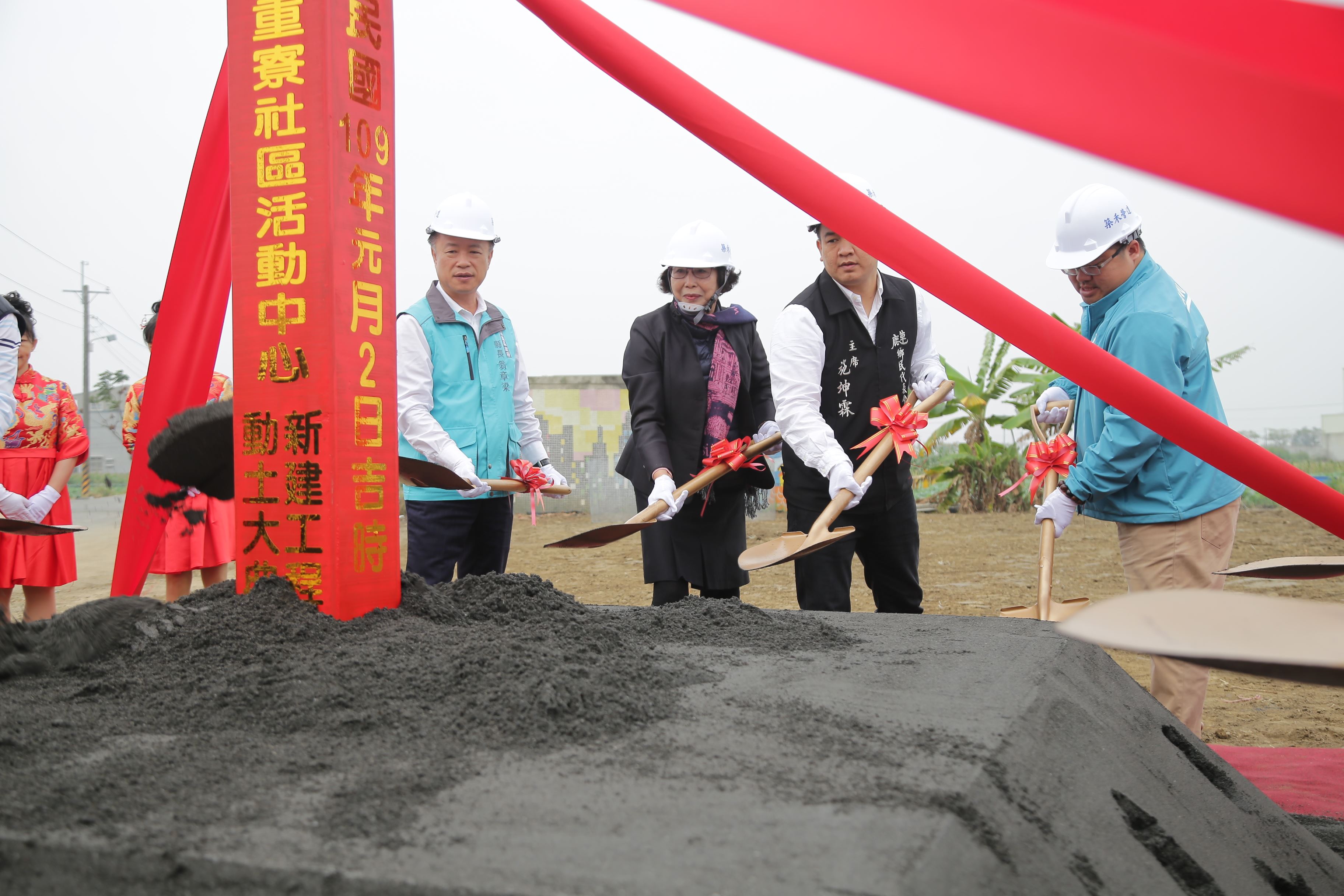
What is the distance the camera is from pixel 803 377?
120 inches

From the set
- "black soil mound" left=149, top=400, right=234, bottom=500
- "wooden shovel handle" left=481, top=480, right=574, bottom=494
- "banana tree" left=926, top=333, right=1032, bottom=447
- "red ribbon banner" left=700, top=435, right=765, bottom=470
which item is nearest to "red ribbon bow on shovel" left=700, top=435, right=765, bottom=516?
"red ribbon banner" left=700, top=435, right=765, bottom=470

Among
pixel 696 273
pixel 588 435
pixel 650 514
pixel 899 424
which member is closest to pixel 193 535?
pixel 650 514

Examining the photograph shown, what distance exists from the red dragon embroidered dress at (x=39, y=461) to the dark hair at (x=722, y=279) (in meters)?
2.96

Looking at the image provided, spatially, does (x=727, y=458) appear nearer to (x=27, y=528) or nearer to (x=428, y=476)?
(x=428, y=476)

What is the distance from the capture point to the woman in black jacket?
329 cm

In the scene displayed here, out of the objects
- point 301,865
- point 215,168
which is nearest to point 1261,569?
point 301,865

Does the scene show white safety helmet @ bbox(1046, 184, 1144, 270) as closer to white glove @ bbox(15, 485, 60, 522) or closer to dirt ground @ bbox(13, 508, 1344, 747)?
dirt ground @ bbox(13, 508, 1344, 747)

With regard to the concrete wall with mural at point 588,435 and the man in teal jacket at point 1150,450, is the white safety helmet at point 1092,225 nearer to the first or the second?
the man in teal jacket at point 1150,450

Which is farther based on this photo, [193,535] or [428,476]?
[193,535]

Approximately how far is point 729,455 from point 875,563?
646 mm

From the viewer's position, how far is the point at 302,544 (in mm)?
1988

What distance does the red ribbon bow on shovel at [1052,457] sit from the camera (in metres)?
3.06

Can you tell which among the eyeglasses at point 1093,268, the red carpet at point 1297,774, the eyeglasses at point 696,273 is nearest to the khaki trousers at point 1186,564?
the red carpet at point 1297,774

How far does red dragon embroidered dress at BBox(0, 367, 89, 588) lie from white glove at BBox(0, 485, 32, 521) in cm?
9
